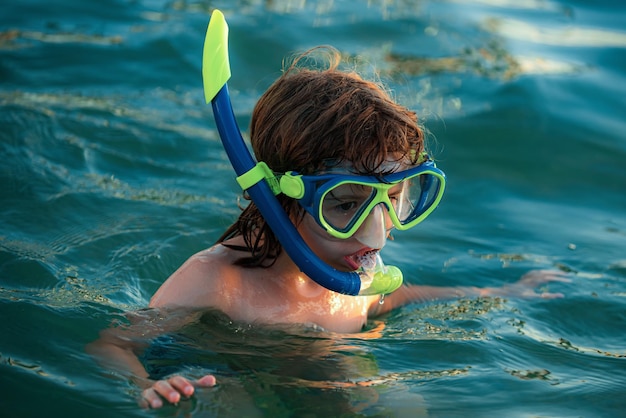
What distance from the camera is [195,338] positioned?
11.5 ft

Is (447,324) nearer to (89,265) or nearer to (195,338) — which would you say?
(195,338)

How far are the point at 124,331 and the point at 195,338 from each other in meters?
0.28

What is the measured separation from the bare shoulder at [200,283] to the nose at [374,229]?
589 mm

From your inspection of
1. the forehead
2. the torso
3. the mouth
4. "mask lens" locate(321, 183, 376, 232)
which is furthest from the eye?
the torso

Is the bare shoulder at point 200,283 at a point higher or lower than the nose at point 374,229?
lower

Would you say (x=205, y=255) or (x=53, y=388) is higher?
(x=205, y=255)

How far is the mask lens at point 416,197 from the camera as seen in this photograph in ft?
11.7

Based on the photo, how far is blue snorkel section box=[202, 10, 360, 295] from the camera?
3369mm

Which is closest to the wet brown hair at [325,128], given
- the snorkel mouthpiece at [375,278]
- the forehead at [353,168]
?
the forehead at [353,168]

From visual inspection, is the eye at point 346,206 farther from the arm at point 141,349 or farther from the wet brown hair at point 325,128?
the arm at point 141,349

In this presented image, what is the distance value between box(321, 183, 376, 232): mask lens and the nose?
0.05 metres

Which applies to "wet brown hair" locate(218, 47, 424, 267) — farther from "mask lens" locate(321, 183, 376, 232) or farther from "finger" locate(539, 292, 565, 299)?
"finger" locate(539, 292, 565, 299)

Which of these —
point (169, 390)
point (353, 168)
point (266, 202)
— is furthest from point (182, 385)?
point (353, 168)

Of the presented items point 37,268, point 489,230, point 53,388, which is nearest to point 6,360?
point 53,388
